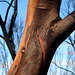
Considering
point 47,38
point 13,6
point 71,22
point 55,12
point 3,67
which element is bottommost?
point 3,67

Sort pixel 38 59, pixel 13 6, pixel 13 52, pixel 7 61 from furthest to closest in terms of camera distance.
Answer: pixel 7 61 < pixel 13 6 < pixel 13 52 < pixel 38 59

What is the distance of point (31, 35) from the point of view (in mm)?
1077

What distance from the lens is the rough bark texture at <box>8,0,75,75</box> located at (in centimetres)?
102

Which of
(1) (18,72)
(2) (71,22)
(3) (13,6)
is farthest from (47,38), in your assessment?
(3) (13,6)

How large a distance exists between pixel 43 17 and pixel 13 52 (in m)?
2.82

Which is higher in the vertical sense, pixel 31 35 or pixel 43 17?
pixel 43 17

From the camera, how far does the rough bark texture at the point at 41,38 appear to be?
1.02m

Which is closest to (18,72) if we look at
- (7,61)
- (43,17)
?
(43,17)

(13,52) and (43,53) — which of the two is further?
(13,52)

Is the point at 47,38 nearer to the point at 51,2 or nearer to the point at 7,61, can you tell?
the point at 51,2

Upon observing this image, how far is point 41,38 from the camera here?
3.44 ft

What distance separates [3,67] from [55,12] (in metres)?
4.52

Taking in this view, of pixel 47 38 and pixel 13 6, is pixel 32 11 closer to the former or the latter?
pixel 47 38

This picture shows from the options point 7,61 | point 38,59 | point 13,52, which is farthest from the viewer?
point 7,61
